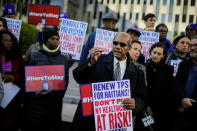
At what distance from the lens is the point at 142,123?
9.72 feet

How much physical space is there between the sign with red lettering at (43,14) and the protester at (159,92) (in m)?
3.02

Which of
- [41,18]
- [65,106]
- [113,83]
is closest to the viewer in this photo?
[113,83]

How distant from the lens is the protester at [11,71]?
113 inches

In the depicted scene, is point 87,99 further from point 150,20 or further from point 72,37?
point 150,20

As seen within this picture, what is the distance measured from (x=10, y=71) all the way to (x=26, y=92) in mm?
381

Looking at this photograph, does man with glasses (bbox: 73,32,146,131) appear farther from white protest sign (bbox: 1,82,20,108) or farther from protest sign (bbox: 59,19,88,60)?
protest sign (bbox: 59,19,88,60)

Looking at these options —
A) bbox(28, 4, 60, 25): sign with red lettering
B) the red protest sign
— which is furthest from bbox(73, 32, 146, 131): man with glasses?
bbox(28, 4, 60, 25): sign with red lettering

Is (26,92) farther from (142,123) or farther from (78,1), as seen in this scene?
(78,1)

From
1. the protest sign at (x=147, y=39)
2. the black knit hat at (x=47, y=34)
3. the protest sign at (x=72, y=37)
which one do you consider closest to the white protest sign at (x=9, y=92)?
the black knit hat at (x=47, y=34)

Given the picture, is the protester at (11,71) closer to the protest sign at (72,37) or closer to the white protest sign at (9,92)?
the white protest sign at (9,92)

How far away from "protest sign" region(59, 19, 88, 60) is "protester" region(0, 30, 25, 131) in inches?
58.0

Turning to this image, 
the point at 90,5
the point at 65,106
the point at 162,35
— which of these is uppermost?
the point at 90,5

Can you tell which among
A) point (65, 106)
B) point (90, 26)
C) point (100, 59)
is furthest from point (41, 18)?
point (90, 26)

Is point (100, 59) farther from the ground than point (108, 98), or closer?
farther from the ground
